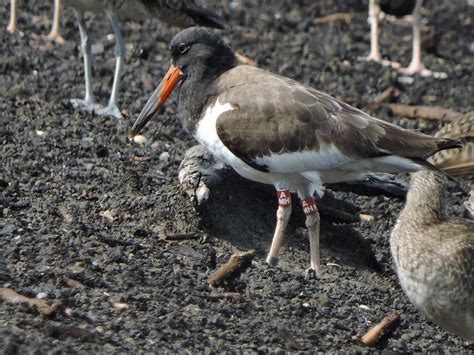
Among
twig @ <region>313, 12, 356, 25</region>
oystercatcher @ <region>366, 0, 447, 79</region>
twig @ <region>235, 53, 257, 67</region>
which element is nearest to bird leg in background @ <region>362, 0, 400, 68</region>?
oystercatcher @ <region>366, 0, 447, 79</region>

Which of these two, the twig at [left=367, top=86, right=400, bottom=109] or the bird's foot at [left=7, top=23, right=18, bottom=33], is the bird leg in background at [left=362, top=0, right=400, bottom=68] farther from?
the bird's foot at [left=7, top=23, right=18, bottom=33]

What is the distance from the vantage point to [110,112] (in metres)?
11.1

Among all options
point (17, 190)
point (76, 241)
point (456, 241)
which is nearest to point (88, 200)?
point (17, 190)

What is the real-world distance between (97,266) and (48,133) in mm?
3105

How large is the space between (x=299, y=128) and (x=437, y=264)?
1.74 m

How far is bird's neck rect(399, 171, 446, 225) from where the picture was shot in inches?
281

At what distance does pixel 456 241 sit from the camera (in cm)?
679

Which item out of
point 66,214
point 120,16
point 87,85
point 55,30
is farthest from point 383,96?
point 66,214

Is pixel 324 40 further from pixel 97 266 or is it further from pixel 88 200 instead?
pixel 97 266

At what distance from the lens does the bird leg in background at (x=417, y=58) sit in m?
14.0

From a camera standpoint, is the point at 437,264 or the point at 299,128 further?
the point at 299,128

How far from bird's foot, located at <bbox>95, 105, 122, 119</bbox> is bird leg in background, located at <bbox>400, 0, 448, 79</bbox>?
4.36 metres

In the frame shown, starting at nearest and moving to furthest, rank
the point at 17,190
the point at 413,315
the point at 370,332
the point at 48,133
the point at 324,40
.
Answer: the point at 370,332
the point at 413,315
the point at 17,190
the point at 48,133
the point at 324,40

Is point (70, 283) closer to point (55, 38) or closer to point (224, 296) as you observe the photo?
point (224, 296)
